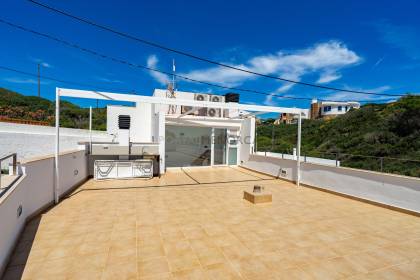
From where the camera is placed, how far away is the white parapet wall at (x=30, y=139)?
1166 cm

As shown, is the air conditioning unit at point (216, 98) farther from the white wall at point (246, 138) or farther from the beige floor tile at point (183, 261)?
the beige floor tile at point (183, 261)

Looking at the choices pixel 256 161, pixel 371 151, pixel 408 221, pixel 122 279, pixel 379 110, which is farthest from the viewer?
pixel 379 110

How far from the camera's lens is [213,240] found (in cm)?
319

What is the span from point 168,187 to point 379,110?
25880 millimetres

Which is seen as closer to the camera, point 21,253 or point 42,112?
point 21,253

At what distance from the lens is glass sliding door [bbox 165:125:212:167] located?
9938 mm

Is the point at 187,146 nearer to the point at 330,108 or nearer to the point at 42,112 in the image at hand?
the point at 42,112

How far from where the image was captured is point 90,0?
8133 mm

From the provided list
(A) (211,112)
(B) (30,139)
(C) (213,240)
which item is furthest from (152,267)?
(B) (30,139)

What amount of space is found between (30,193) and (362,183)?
25.1 ft

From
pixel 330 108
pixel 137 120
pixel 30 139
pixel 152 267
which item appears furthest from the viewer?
pixel 330 108

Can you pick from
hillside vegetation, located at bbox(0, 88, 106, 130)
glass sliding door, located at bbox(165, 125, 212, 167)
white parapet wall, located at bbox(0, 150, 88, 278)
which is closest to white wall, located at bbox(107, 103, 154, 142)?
glass sliding door, located at bbox(165, 125, 212, 167)

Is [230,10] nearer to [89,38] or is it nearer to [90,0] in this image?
[90,0]

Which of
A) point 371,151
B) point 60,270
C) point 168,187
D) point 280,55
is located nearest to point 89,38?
point 168,187
